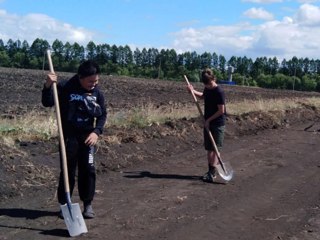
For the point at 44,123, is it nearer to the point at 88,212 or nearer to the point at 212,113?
the point at 212,113

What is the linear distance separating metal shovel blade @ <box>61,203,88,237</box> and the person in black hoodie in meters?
0.48

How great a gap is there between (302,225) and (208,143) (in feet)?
10.3

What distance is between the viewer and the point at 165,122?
561 inches

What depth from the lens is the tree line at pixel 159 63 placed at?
76.4 meters

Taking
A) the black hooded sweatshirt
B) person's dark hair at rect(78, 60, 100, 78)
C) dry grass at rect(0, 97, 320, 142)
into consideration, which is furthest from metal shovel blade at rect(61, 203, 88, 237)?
dry grass at rect(0, 97, 320, 142)

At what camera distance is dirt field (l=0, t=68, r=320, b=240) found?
6453 mm

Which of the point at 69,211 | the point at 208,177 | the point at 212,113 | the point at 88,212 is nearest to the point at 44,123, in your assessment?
the point at 212,113

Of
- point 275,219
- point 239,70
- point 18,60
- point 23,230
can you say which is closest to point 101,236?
point 23,230

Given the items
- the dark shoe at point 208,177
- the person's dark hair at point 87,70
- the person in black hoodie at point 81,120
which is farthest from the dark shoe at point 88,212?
the dark shoe at point 208,177

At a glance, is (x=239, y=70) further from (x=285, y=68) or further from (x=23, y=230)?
(x=23, y=230)

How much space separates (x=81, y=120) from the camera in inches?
264

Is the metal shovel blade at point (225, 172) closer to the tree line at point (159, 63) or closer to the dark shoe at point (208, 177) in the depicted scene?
the dark shoe at point (208, 177)

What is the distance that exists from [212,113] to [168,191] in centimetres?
195

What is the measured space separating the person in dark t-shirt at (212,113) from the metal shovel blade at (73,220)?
3.67 m
